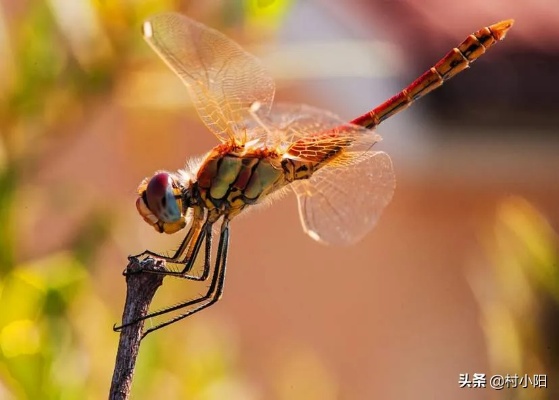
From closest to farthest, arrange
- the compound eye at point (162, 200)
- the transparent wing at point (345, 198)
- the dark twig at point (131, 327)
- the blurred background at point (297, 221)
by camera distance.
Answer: the dark twig at point (131, 327) → the compound eye at point (162, 200) → the transparent wing at point (345, 198) → the blurred background at point (297, 221)

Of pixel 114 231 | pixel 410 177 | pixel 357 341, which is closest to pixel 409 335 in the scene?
pixel 357 341

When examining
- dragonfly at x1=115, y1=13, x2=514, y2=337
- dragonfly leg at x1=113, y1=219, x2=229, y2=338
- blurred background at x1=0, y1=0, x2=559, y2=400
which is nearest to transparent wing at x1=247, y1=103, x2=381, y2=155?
dragonfly at x1=115, y1=13, x2=514, y2=337

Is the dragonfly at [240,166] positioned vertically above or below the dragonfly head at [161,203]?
above

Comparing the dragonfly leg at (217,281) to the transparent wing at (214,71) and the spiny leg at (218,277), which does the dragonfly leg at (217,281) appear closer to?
the spiny leg at (218,277)

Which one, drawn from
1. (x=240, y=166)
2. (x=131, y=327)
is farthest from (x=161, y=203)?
(x=131, y=327)

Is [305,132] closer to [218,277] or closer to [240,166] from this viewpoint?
[240,166]

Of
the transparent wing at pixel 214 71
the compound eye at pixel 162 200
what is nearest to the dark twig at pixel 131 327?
the compound eye at pixel 162 200

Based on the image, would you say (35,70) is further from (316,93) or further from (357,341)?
(357,341)
